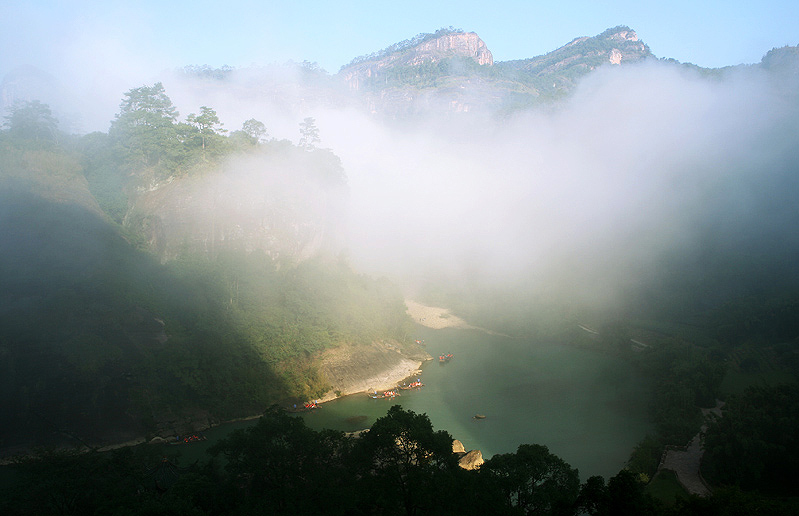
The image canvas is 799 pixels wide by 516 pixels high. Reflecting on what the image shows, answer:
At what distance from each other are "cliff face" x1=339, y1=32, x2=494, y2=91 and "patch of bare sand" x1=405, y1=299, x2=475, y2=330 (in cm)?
9779

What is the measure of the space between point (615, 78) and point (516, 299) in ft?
306

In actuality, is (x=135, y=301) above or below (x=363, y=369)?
above

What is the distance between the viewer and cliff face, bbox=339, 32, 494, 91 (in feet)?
465

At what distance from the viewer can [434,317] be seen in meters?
61.8

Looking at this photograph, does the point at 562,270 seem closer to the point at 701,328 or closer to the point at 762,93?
the point at 701,328

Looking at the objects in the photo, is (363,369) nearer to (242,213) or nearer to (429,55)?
(242,213)

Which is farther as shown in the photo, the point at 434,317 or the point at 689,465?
the point at 434,317

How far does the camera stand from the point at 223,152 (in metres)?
50.5

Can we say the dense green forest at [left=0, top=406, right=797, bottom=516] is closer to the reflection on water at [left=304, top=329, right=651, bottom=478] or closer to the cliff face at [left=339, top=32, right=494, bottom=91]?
the reflection on water at [left=304, top=329, right=651, bottom=478]

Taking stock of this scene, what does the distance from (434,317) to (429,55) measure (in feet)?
352

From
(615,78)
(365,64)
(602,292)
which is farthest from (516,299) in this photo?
(365,64)

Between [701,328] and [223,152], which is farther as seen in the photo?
[701,328]

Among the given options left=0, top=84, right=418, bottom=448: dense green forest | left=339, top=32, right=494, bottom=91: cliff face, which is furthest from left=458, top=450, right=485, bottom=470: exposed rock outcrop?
left=339, top=32, right=494, bottom=91: cliff face

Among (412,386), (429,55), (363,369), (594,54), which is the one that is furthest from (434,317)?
(594,54)
